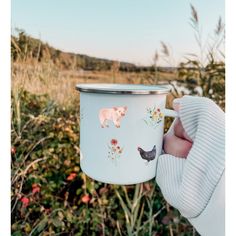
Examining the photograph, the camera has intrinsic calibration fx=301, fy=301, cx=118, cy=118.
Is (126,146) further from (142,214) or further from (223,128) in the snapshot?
(142,214)

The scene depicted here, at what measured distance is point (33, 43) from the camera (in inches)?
55.2

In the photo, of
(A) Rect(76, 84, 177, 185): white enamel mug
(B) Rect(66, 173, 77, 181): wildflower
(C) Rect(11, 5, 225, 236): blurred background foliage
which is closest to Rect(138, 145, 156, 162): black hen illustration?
(A) Rect(76, 84, 177, 185): white enamel mug

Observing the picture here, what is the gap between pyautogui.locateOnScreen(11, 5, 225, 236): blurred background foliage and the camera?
4.29 ft

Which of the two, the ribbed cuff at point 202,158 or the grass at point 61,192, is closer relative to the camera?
the ribbed cuff at point 202,158

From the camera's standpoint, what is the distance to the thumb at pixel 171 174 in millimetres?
657

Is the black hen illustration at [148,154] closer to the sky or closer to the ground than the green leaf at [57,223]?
closer to the sky

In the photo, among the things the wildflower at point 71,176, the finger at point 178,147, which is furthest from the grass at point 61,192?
the finger at point 178,147

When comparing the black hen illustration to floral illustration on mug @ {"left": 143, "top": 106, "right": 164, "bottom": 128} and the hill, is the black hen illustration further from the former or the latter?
the hill

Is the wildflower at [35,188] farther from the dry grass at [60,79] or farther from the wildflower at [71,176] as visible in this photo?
the dry grass at [60,79]

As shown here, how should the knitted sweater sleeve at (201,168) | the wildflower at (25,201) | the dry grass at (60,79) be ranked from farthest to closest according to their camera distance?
the dry grass at (60,79) → the wildflower at (25,201) → the knitted sweater sleeve at (201,168)
